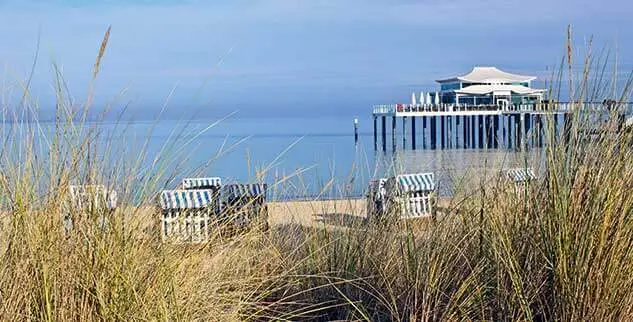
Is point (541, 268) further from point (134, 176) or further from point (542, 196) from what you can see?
point (134, 176)

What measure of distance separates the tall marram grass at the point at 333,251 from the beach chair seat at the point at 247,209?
4.4 inches

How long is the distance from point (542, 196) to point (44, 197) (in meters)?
1.60

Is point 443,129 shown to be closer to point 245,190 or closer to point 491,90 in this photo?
point 491,90

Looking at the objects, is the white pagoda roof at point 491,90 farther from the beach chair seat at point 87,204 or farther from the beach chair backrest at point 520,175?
the beach chair seat at point 87,204

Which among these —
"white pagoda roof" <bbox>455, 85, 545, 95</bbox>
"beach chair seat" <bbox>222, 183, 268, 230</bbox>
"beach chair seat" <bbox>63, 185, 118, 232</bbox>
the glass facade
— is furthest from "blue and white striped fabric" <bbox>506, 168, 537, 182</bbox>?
the glass facade

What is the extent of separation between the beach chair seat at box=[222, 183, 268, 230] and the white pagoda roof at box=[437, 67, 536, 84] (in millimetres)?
50195

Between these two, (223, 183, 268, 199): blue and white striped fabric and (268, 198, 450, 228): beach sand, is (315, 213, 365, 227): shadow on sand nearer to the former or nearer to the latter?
(268, 198, 450, 228): beach sand

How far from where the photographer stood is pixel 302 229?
397cm

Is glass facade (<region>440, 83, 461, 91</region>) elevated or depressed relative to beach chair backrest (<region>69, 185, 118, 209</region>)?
depressed

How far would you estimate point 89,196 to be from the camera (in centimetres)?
241

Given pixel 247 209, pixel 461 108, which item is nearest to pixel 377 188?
pixel 247 209

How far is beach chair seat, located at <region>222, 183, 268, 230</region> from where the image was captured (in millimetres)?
3262

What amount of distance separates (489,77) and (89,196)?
179 ft

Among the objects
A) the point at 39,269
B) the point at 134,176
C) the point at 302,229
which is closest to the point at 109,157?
the point at 134,176
